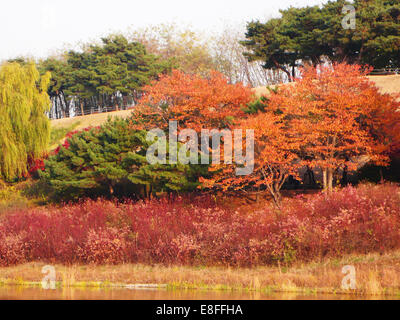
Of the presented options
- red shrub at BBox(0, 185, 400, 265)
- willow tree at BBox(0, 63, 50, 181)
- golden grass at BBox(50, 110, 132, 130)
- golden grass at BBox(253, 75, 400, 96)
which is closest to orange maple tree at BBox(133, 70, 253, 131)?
red shrub at BBox(0, 185, 400, 265)

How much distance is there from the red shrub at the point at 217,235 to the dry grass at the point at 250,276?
1.69 feet

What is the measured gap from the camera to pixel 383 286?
13211 millimetres

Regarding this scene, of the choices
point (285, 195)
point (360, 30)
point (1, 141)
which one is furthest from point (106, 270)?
point (360, 30)

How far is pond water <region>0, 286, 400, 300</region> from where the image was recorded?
1302 centimetres

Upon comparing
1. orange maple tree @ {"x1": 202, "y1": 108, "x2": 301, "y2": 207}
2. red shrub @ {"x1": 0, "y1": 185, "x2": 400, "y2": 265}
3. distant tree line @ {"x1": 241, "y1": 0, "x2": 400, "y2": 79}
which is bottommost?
red shrub @ {"x1": 0, "y1": 185, "x2": 400, "y2": 265}

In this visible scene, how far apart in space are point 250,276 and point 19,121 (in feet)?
81.8

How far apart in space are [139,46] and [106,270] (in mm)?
45901

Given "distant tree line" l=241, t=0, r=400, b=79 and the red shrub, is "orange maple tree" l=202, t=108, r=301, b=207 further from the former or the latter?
"distant tree line" l=241, t=0, r=400, b=79

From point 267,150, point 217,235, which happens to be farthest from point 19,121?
point 217,235

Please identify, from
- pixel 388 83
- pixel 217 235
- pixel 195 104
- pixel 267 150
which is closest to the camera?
pixel 217 235

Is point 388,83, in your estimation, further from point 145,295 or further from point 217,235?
point 145,295

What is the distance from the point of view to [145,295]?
1382 cm

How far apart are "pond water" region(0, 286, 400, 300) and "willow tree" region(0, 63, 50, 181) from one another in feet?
71.1

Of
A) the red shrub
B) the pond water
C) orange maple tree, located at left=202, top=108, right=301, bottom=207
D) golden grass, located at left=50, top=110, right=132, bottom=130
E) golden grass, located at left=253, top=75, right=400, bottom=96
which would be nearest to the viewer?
the pond water
